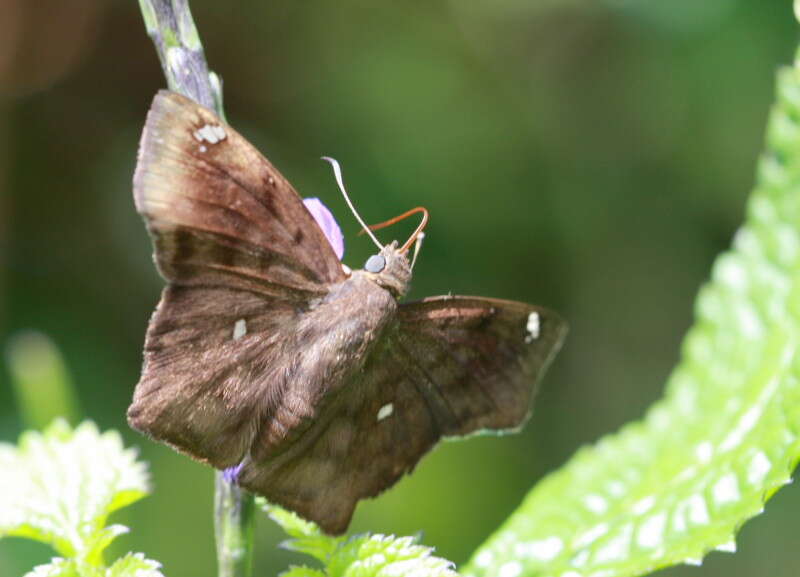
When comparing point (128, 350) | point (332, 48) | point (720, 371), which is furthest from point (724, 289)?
point (128, 350)

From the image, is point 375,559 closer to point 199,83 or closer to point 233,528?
point 233,528

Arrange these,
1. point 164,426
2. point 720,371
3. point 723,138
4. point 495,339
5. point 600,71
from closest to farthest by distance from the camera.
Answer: point 164,426, point 495,339, point 720,371, point 723,138, point 600,71

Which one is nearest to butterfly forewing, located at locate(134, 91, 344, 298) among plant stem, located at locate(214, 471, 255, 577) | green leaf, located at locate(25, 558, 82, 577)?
plant stem, located at locate(214, 471, 255, 577)

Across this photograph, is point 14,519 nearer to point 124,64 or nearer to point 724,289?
point 724,289

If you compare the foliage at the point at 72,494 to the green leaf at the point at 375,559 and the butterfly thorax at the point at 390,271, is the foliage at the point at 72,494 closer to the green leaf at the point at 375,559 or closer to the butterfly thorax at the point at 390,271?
the green leaf at the point at 375,559

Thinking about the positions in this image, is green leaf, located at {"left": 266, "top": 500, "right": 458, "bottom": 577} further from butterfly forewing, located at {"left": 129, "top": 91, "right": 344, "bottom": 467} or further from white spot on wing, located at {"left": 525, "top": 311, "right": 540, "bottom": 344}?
white spot on wing, located at {"left": 525, "top": 311, "right": 540, "bottom": 344}

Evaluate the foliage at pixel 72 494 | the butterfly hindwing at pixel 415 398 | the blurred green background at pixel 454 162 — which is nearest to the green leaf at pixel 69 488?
the foliage at pixel 72 494
